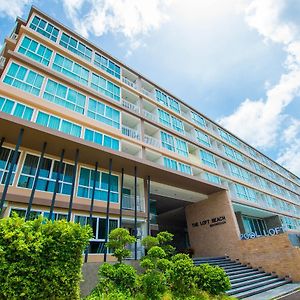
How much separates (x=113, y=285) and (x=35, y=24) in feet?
59.0

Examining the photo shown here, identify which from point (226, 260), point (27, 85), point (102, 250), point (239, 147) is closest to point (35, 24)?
point (27, 85)

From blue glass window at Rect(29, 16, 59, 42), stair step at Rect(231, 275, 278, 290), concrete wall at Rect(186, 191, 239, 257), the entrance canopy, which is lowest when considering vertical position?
stair step at Rect(231, 275, 278, 290)

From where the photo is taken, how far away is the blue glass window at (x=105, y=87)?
17.8 m

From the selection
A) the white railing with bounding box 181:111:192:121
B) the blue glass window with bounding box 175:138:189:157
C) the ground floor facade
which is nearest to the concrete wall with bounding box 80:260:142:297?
the ground floor facade

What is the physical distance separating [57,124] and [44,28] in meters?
8.66

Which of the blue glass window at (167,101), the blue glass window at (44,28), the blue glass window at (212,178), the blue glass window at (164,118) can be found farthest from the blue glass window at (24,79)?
the blue glass window at (212,178)

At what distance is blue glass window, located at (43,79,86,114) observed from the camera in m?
14.2

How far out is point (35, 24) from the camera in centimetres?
1628

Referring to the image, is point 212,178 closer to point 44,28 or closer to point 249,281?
point 249,281

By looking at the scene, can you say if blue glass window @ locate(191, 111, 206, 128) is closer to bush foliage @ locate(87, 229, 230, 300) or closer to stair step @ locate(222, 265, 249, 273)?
stair step @ locate(222, 265, 249, 273)

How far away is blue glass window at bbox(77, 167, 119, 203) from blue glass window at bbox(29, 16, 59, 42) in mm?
10852

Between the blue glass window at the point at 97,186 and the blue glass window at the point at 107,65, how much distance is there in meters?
10.3

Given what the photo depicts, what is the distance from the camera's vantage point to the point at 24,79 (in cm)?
1324

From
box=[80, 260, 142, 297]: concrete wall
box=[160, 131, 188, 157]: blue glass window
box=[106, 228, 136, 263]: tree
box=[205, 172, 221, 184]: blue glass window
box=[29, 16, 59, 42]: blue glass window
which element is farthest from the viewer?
box=[205, 172, 221, 184]: blue glass window
